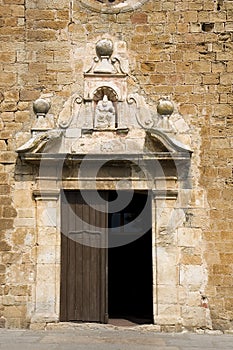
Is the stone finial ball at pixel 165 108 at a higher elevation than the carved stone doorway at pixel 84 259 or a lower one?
higher

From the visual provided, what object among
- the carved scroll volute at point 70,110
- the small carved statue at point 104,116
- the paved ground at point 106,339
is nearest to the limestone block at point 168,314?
the paved ground at point 106,339

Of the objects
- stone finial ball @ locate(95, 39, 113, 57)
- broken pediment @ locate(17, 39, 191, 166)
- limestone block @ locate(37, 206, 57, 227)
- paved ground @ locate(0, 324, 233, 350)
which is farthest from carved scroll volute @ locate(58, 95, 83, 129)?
paved ground @ locate(0, 324, 233, 350)

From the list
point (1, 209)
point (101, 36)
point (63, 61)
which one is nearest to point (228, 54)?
point (101, 36)

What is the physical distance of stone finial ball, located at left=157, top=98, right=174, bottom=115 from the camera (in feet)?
23.0

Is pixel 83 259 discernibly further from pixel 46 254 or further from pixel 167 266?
pixel 167 266

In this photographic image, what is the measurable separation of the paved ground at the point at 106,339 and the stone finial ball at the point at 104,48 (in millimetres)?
3628

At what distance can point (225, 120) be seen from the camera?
277 inches

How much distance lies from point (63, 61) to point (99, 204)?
2.02 metres

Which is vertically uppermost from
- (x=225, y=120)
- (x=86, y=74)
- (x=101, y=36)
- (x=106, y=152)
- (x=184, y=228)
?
(x=101, y=36)

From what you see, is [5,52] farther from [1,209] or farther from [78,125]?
[1,209]

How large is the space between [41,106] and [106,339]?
310 centimetres

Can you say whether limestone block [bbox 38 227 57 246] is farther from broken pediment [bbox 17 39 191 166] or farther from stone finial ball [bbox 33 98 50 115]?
stone finial ball [bbox 33 98 50 115]

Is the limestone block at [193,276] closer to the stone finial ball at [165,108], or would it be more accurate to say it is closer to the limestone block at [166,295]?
the limestone block at [166,295]

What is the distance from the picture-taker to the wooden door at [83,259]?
6.87 metres
